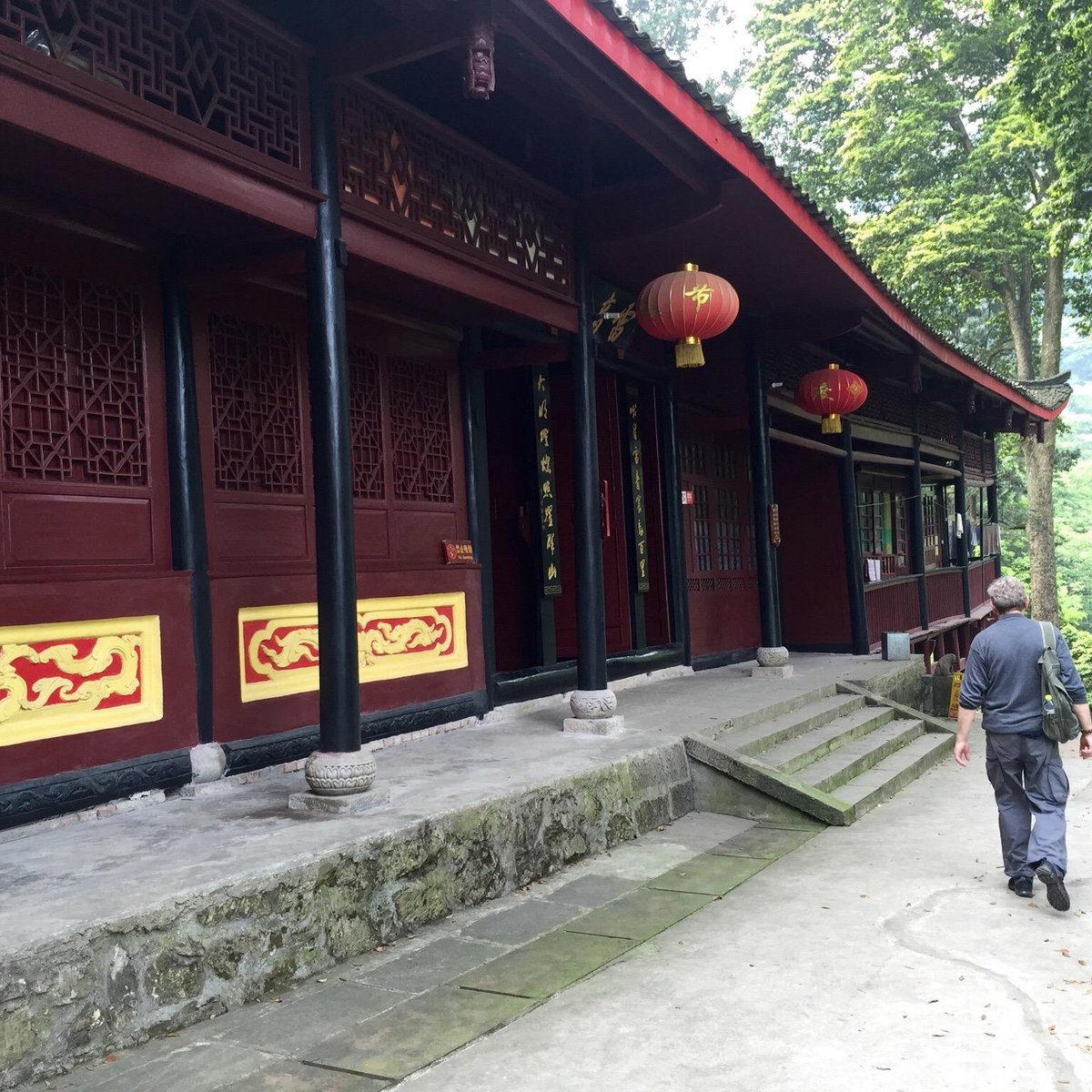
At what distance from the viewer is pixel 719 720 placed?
7.16 metres

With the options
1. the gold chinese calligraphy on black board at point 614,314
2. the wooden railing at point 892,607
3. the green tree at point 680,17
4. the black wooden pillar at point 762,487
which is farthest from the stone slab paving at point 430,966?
the green tree at point 680,17

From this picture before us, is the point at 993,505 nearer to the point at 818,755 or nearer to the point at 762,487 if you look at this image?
the point at 762,487

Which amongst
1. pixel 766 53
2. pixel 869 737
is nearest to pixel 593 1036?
pixel 869 737

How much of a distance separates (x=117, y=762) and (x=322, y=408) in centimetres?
179

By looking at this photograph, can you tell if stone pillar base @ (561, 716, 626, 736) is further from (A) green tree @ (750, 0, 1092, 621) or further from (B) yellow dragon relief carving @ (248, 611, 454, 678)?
(A) green tree @ (750, 0, 1092, 621)

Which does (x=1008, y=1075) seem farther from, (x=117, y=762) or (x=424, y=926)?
(x=117, y=762)

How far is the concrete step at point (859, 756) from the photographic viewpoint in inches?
269

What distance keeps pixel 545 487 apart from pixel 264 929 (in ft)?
16.7

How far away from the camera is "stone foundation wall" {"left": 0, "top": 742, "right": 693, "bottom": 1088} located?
3.02 meters

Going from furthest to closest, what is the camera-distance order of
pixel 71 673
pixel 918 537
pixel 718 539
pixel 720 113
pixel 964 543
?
1. pixel 964 543
2. pixel 918 537
3. pixel 718 539
4. pixel 720 113
5. pixel 71 673

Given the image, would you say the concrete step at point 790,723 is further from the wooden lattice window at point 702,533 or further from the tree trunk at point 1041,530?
the tree trunk at point 1041,530

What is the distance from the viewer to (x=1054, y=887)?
14.8ft

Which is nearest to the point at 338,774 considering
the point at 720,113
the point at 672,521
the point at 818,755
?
the point at 818,755

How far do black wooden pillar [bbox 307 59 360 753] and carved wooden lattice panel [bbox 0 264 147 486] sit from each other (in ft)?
3.08
